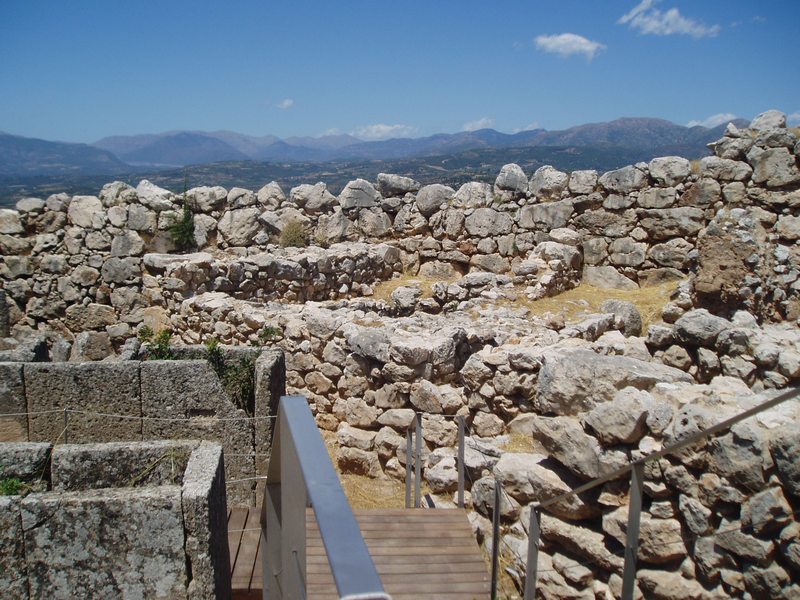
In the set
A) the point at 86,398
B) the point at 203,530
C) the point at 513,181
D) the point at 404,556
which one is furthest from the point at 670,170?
the point at 203,530

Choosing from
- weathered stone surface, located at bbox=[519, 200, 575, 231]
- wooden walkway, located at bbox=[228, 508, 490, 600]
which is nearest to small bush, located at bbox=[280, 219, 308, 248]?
weathered stone surface, located at bbox=[519, 200, 575, 231]

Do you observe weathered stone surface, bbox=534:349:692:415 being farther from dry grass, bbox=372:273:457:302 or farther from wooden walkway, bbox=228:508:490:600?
dry grass, bbox=372:273:457:302

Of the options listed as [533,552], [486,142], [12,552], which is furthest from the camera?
[486,142]

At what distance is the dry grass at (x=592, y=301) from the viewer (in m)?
10.2

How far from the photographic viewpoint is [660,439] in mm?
4488

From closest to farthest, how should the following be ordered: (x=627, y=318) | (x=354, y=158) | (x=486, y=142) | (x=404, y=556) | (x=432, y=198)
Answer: (x=404, y=556) < (x=627, y=318) < (x=432, y=198) < (x=354, y=158) < (x=486, y=142)

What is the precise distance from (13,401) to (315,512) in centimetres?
549

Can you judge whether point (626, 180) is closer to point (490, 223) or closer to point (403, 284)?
point (490, 223)

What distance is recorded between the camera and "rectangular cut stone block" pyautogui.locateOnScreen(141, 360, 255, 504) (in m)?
5.76

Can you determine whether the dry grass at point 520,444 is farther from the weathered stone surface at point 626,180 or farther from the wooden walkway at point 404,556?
the weathered stone surface at point 626,180

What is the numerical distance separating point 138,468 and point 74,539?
0.65m

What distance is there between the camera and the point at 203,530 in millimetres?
3004

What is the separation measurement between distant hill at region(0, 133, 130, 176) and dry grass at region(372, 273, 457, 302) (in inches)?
3614

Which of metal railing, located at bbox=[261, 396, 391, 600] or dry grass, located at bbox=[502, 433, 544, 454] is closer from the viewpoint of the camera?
metal railing, located at bbox=[261, 396, 391, 600]
